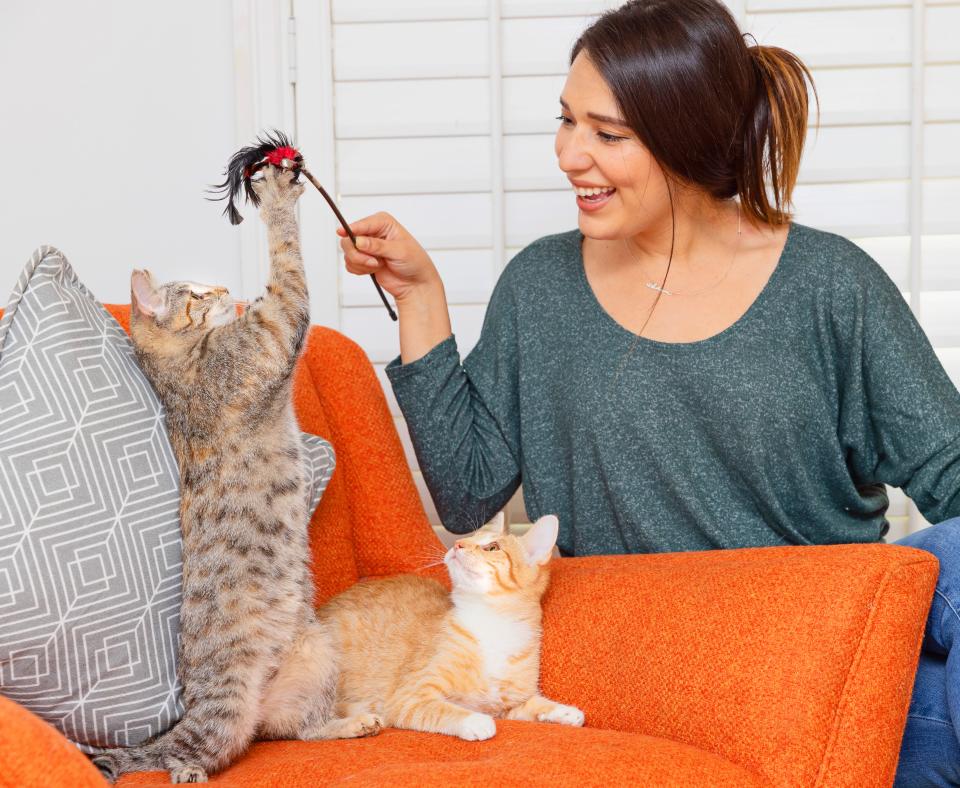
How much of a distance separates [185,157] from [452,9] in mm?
709

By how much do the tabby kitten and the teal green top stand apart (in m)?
0.36

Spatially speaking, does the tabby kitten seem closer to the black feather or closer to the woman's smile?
the black feather

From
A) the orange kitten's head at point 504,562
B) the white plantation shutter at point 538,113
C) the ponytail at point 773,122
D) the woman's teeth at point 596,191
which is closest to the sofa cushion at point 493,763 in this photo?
the orange kitten's head at point 504,562

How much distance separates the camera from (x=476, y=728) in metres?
1.27

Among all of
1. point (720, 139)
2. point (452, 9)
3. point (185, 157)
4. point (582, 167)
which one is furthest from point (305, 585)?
point (452, 9)

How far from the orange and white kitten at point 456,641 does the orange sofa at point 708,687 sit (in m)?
0.04

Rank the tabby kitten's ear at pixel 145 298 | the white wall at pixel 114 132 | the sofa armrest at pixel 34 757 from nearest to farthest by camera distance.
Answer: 1. the sofa armrest at pixel 34 757
2. the tabby kitten's ear at pixel 145 298
3. the white wall at pixel 114 132

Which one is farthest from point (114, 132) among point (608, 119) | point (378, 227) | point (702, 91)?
point (702, 91)

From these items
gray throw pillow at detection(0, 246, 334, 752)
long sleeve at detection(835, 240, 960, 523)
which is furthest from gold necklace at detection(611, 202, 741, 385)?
gray throw pillow at detection(0, 246, 334, 752)

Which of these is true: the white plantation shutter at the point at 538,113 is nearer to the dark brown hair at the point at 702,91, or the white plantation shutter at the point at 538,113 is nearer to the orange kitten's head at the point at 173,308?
the dark brown hair at the point at 702,91

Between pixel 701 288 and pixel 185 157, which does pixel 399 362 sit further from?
pixel 185 157

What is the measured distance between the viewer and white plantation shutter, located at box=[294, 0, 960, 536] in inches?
89.5

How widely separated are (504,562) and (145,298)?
26.7 inches

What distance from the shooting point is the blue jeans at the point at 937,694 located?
1282 mm
